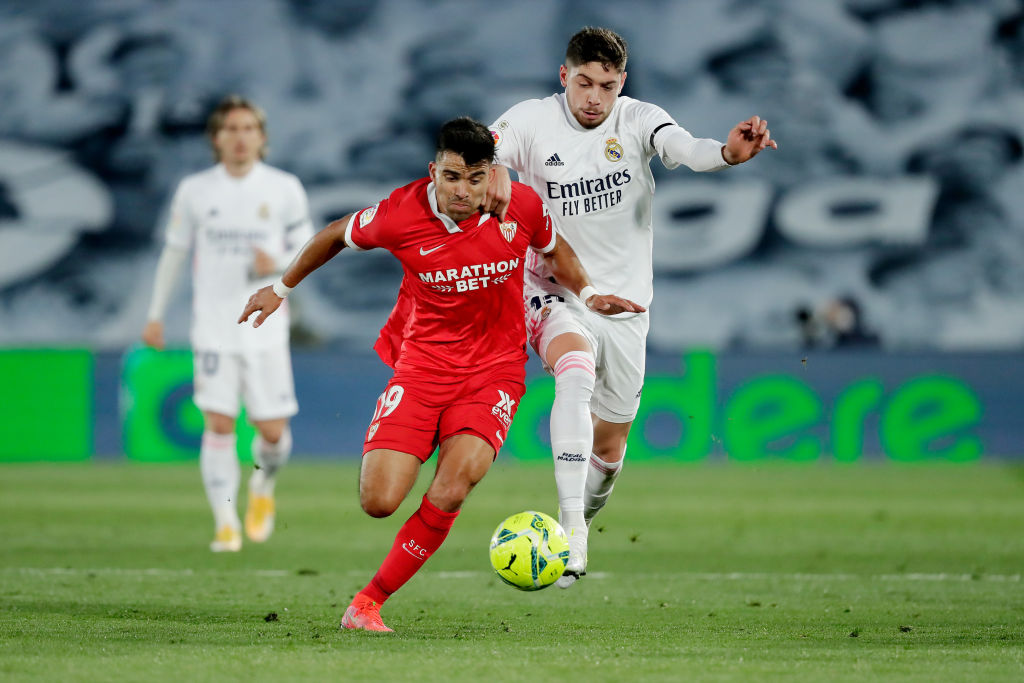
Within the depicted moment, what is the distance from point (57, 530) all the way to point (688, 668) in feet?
20.0

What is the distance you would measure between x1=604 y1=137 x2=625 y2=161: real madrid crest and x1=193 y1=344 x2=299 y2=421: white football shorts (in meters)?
3.35

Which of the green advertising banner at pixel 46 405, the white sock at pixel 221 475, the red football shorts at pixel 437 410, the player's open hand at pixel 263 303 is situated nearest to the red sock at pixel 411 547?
the red football shorts at pixel 437 410

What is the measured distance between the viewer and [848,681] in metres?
4.32

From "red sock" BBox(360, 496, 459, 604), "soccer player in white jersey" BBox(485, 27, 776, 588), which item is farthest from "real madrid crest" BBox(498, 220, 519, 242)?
"red sock" BBox(360, 496, 459, 604)

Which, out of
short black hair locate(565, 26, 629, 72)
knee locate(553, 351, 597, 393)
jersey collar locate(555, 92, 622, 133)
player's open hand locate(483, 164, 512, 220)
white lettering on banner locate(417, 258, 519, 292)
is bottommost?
knee locate(553, 351, 597, 393)

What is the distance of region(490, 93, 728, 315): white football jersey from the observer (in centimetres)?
611

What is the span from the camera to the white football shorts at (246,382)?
8594mm

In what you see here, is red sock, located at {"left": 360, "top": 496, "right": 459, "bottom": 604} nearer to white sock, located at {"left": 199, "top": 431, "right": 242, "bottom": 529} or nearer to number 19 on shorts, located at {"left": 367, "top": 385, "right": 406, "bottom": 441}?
number 19 on shorts, located at {"left": 367, "top": 385, "right": 406, "bottom": 441}

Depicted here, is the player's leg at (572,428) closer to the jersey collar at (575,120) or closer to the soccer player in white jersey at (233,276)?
the jersey collar at (575,120)

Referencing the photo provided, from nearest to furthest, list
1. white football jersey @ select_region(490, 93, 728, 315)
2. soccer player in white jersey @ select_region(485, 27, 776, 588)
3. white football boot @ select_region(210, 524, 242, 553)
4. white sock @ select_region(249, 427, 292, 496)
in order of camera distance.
Result: soccer player in white jersey @ select_region(485, 27, 776, 588), white football jersey @ select_region(490, 93, 728, 315), white football boot @ select_region(210, 524, 242, 553), white sock @ select_region(249, 427, 292, 496)

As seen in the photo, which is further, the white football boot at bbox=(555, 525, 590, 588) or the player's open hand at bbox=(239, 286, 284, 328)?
the player's open hand at bbox=(239, 286, 284, 328)

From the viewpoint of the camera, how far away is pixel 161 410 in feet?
47.4

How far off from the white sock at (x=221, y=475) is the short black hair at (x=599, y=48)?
3.79 meters

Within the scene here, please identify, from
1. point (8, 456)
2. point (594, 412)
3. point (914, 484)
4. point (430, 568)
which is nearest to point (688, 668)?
point (594, 412)
